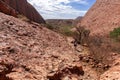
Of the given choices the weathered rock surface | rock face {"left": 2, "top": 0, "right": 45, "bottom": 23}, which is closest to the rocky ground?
the weathered rock surface

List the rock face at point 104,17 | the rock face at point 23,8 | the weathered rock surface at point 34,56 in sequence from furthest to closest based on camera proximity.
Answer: the rock face at point 104,17 < the rock face at point 23,8 < the weathered rock surface at point 34,56

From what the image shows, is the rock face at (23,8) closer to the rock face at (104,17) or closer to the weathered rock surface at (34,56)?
the rock face at (104,17)

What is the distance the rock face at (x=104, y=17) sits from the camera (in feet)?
114

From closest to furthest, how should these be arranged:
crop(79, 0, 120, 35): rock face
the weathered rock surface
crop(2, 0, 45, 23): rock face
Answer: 1. the weathered rock surface
2. crop(2, 0, 45, 23): rock face
3. crop(79, 0, 120, 35): rock face

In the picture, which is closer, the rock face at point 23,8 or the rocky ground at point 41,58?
the rocky ground at point 41,58

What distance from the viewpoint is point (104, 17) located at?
1502 inches

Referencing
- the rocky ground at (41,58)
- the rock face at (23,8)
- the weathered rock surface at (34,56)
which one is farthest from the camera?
the rock face at (23,8)

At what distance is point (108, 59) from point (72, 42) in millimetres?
2204

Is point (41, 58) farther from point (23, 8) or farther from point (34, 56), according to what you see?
point (23, 8)

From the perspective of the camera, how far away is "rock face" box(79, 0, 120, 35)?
34750 millimetres

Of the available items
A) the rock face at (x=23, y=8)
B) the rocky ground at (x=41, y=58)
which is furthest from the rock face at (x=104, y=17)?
the rocky ground at (x=41, y=58)

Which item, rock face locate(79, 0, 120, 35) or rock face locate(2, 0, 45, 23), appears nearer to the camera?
rock face locate(2, 0, 45, 23)

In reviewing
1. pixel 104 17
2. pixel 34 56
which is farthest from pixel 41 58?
pixel 104 17

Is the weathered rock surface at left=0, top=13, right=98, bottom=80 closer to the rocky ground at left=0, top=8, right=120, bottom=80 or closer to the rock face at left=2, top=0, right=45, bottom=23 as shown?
the rocky ground at left=0, top=8, right=120, bottom=80
